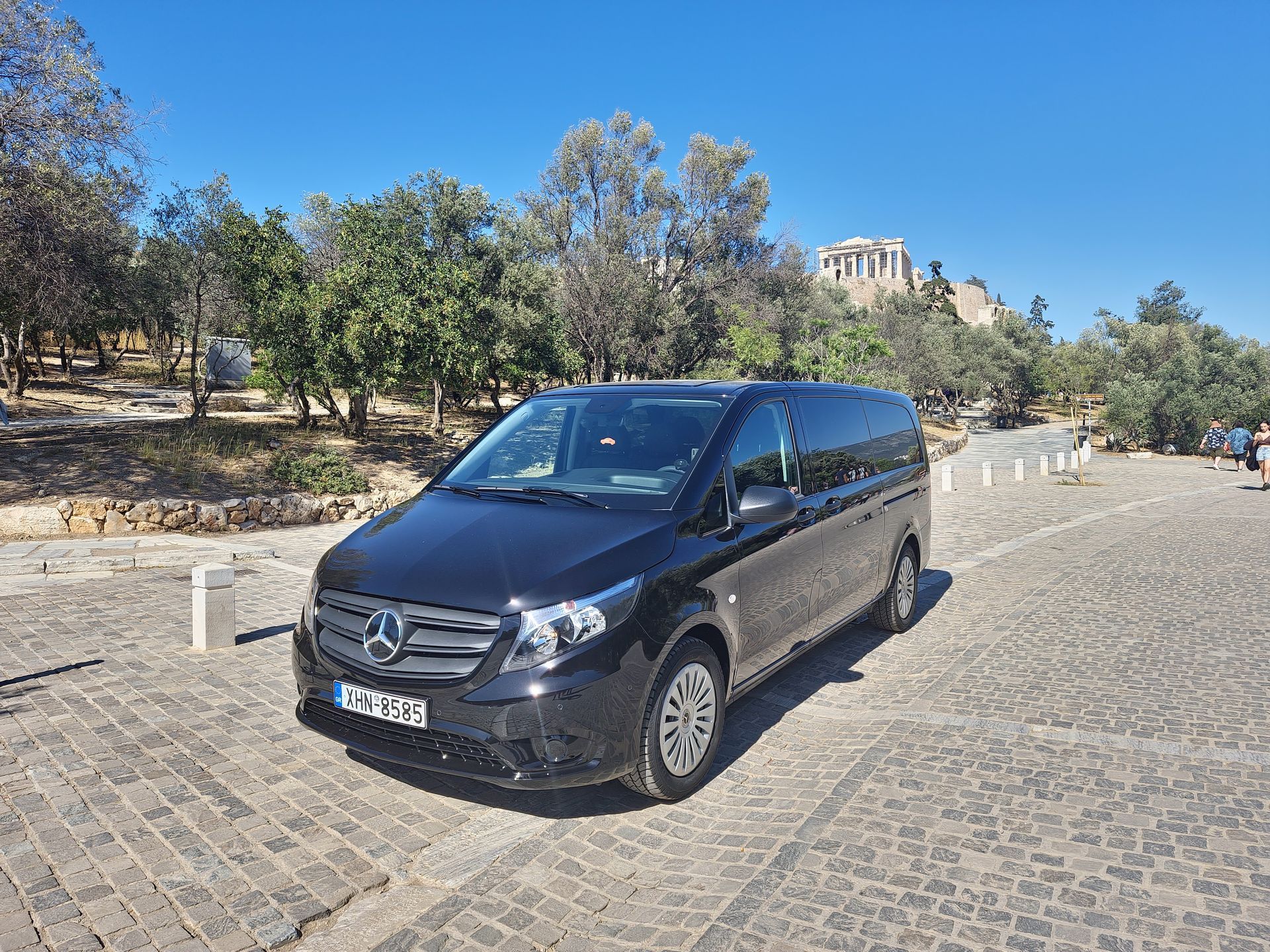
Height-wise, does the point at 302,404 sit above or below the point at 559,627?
above

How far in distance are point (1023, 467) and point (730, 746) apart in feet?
83.5

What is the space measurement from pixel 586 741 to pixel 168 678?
148 inches

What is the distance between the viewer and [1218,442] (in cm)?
3650

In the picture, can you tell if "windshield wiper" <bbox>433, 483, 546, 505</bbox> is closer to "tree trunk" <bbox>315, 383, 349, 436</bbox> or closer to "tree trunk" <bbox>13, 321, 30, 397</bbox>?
"tree trunk" <bbox>315, 383, 349, 436</bbox>

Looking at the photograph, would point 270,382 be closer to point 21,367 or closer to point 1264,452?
point 21,367

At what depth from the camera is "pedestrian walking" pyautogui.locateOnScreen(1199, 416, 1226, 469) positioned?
1438 inches

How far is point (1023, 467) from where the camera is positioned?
26.9m

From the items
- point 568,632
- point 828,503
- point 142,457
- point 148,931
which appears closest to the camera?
point 148,931

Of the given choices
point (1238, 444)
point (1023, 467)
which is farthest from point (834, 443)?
point (1238, 444)

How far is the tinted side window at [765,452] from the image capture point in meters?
4.51

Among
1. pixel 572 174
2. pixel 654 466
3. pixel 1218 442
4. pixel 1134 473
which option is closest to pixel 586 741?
pixel 654 466

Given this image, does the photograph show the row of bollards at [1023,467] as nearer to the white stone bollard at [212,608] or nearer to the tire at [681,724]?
the white stone bollard at [212,608]

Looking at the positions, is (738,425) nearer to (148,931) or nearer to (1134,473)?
(148,931)

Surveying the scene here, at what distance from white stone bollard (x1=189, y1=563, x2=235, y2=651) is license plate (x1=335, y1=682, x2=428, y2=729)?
3.33m
